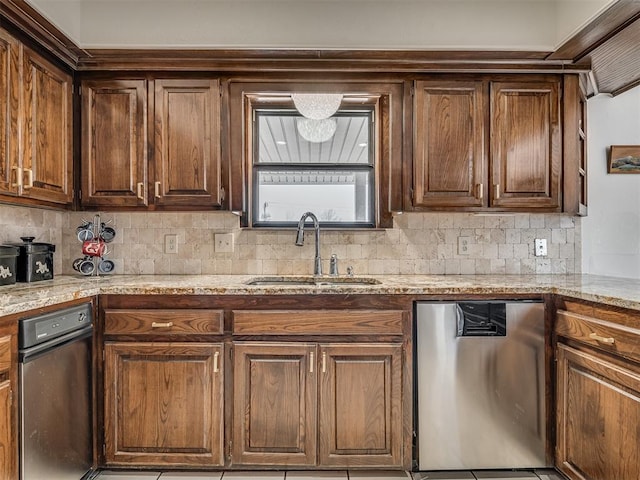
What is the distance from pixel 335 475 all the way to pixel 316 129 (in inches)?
74.1

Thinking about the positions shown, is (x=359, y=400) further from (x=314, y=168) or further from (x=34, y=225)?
(x=34, y=225)

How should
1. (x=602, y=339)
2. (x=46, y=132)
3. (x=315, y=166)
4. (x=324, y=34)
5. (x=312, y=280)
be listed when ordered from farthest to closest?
(x=315, y=166), (x=312, y=280), (x=324, y=34), (x=46, y=132), (x=602, y=339)

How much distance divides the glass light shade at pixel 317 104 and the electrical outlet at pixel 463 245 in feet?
3.66

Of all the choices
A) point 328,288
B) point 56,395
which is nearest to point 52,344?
point 56,395

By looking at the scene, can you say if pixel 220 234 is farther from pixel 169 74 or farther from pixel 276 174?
pixel 169 74

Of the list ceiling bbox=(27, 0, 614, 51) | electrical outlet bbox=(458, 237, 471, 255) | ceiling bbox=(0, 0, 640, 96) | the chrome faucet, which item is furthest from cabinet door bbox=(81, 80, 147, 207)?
electrical outlet bbox=(458, 237, 471, 255)

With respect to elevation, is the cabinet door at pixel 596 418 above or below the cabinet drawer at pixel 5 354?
below

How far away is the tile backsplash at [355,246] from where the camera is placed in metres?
2.69

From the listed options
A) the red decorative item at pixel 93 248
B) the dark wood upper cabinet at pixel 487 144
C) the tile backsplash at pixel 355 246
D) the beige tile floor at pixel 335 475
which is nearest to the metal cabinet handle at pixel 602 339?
the beige tile floor at pixel 335 475

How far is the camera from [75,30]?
90.5 inches

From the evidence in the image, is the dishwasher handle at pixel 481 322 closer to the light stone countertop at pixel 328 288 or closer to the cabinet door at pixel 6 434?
the light stone countertop at pixel 328 288

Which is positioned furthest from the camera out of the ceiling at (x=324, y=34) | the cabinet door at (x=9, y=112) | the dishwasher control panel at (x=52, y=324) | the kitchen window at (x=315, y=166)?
the kitchen window at (x=315, y=166)

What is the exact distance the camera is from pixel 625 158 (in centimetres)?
263

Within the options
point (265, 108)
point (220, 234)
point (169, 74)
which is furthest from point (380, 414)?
point (169, 74)
